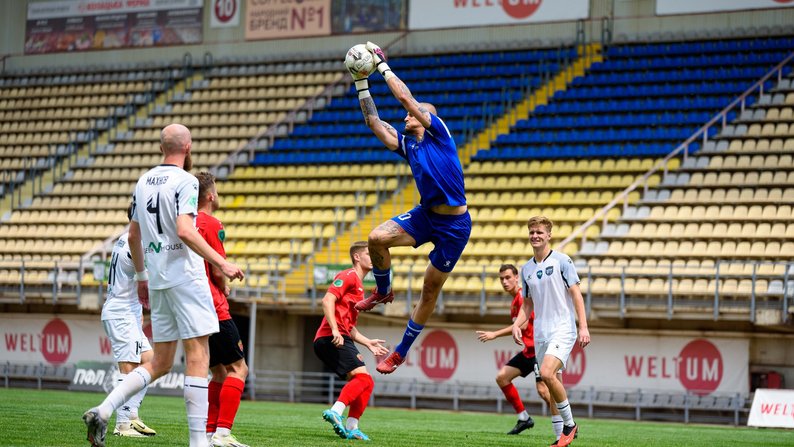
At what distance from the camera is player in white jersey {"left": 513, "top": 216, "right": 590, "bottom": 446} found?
11609mm

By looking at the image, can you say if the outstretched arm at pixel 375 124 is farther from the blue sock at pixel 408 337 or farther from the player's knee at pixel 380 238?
the blue sock at pixel 408 337

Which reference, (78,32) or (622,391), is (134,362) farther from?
(78,32)

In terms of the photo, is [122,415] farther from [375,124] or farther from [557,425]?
[557,425]

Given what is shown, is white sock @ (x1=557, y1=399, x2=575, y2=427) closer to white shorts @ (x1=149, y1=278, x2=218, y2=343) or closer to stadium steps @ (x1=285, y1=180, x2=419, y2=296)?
white shorts @ (x1=149, y1=278, x2=218, y2=343)

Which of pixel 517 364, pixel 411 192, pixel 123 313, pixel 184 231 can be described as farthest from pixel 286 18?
pixel 184 231

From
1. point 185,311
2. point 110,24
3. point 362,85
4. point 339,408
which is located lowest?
point 339,408

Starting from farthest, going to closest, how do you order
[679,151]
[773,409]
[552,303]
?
[679,151] → [773,409] → [552,303]

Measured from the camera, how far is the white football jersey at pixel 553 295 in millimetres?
11992

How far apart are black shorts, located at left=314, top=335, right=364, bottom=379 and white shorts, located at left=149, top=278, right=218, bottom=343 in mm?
3630

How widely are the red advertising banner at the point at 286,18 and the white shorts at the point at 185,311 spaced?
27.9 metres

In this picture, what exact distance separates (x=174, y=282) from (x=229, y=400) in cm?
194

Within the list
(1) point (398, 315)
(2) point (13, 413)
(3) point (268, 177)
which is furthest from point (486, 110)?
(2) point (13, 413)

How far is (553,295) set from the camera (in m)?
12.1

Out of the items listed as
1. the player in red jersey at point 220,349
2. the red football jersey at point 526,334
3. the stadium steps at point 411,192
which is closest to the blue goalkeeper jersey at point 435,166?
the player in red jersey at point 220,349
